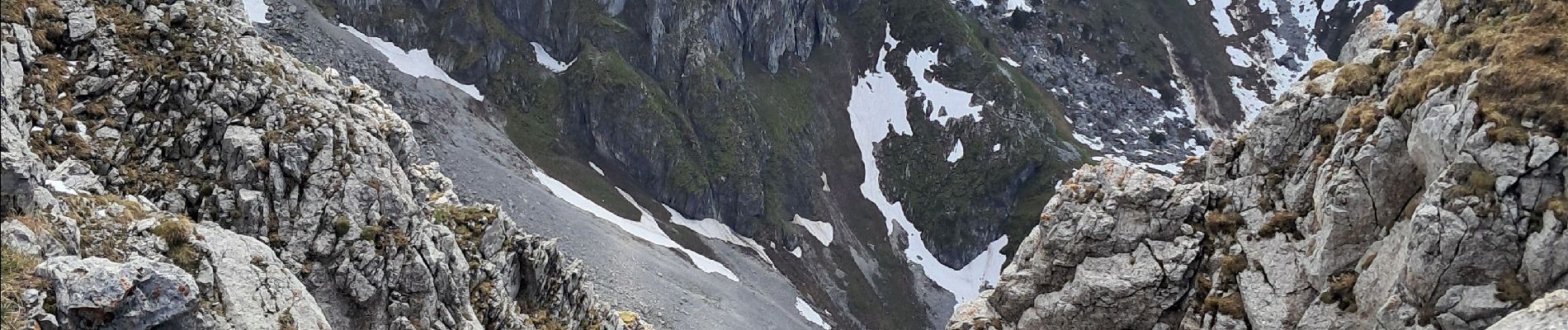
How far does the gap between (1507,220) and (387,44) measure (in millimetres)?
136822

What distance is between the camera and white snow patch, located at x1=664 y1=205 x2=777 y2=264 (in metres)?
133

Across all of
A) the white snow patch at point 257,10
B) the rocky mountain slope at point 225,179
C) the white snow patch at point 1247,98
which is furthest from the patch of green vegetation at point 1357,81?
the white snow patch at point 1247,98

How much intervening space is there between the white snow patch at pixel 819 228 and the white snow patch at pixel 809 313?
24.6 meters

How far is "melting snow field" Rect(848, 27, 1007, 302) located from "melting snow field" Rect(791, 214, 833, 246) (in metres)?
14.2

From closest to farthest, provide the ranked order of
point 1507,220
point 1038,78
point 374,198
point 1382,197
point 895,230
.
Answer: point 1507,220 → point 1382,197 → point 374,198 → point 895,230 → point 1038,78

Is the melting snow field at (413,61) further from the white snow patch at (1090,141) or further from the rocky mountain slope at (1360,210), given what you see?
the rocky mountain slope at (1360,210)

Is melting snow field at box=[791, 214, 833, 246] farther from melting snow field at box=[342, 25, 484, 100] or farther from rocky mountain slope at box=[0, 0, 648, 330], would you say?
rocky mountain slope at box=[0, 0, 648, 330]

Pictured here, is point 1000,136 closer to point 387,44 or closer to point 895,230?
point 895,230

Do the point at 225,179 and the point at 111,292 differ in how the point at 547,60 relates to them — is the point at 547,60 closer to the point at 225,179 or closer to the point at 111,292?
the point at 225,179

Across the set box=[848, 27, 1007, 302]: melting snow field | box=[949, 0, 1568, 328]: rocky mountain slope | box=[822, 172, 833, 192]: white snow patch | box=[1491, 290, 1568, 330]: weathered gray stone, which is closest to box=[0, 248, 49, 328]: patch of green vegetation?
box=[1491, 290, 1568, 330]: weathered gray stone

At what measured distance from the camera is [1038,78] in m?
189

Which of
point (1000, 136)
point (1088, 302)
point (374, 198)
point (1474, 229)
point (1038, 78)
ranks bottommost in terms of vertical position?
point (374, 198)

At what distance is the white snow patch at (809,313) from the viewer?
111812mm

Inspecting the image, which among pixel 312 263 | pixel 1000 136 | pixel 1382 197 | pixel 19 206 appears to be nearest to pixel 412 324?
pixel 312 263
